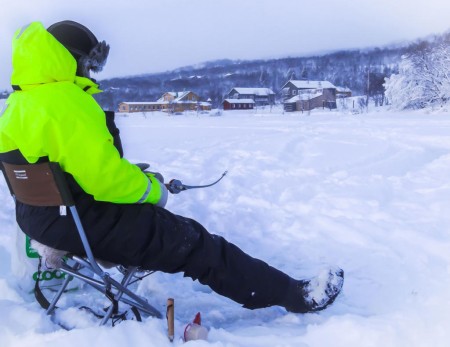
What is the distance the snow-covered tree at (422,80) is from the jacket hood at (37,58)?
120ft

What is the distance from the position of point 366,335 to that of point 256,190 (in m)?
3.44

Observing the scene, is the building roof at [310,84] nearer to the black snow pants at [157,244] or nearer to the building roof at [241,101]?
the building roof at [241,101]

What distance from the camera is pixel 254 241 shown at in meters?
3.60

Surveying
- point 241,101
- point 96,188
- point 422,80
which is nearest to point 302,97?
point 241,101

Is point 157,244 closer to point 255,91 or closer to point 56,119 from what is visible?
point 56,119

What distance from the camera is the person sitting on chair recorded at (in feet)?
5.93

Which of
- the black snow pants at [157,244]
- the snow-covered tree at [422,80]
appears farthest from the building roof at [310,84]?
the black snow pants at [157,244]

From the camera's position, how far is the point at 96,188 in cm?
189

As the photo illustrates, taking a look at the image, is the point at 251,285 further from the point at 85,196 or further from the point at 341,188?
the point at 341,188

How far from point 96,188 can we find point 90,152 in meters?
0.17

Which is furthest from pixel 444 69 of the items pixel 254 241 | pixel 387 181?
pixel 254 241

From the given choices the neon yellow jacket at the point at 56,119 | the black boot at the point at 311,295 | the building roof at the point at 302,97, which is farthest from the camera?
the building roof at the point at 302,97

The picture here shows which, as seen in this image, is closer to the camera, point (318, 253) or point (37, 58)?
point (37, 58)

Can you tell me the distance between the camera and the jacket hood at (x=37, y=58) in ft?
5.97
